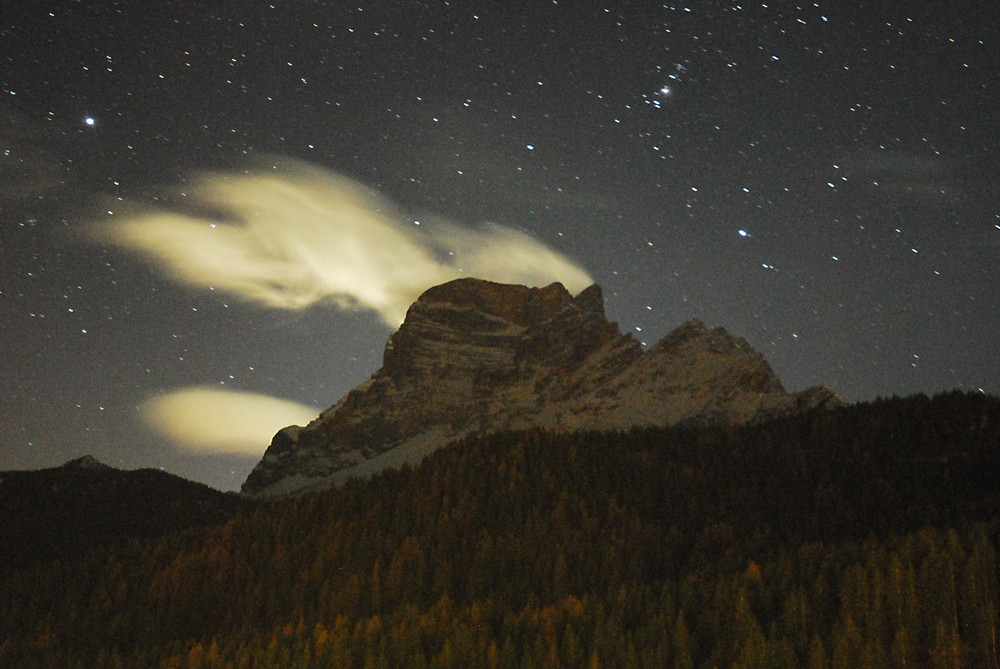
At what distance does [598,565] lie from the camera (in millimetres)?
108812

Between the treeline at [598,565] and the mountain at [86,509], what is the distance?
18.5 meters

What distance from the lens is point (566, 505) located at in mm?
128875

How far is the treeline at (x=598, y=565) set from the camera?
205ft

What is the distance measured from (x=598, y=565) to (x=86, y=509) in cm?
10785

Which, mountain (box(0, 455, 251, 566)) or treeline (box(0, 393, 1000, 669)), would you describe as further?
mountain (box(0, 455, 251, 566))

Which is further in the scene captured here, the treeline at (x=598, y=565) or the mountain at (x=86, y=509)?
the mountain at (x=86, y=509)

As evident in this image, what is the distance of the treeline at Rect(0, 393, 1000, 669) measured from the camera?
→ 62594 millimetres

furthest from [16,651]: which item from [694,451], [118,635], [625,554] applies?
[694,451]

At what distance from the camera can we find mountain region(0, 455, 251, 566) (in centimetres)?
14475

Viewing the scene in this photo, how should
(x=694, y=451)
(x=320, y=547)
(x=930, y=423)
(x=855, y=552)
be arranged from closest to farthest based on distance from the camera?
(x=855, y=552)
(x=320, y=547)
(x=930, y=423)
(x=694, y=451)

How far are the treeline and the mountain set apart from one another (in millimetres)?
18486

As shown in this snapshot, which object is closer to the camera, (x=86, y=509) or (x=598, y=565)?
(x=598, y=565)

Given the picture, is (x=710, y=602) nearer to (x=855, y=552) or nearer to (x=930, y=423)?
(x=855, y=552)

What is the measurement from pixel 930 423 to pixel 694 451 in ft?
126
